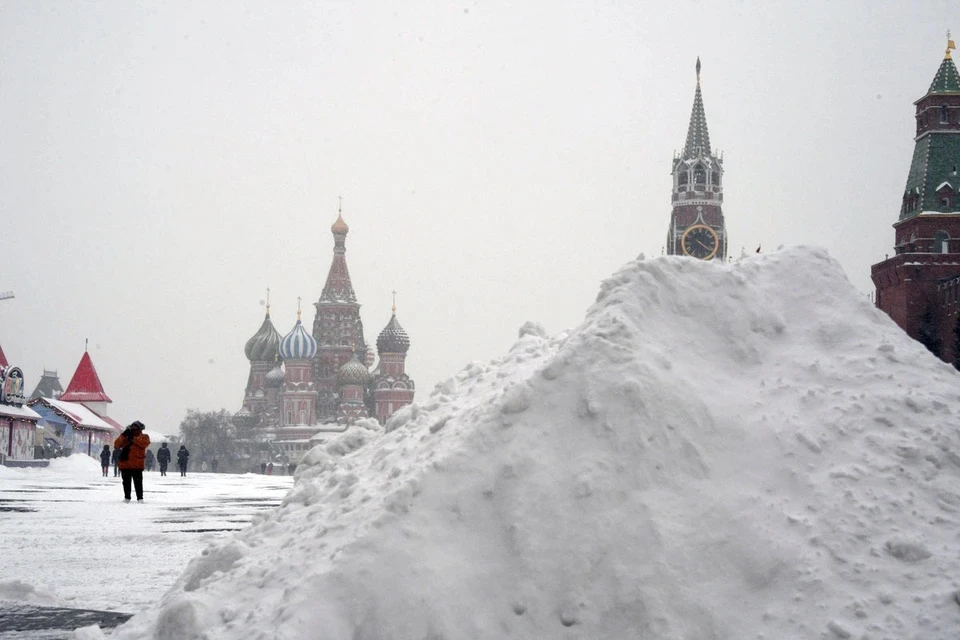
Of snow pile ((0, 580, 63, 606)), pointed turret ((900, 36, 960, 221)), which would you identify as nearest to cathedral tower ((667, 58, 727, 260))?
pointed turret ((900, 36, 960, 221))

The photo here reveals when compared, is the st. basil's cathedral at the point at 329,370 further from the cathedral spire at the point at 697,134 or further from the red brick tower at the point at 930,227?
the red brick tower at the point at 930,227

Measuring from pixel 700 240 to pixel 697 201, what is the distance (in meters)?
4.11

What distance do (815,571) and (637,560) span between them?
0.69 meters

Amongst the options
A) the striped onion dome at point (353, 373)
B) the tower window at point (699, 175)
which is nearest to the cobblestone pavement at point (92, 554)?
the striped onion dome at point (353, 373)

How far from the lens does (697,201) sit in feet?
338

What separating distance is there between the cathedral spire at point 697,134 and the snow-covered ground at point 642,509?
335 ft

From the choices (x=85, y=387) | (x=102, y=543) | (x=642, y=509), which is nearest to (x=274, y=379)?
(x=85, y=387)

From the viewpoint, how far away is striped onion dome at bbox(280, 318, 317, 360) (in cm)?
9394

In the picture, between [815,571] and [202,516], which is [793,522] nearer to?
[815,571]

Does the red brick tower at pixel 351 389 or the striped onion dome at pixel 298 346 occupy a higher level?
the striped onion dome at pixel 298 346

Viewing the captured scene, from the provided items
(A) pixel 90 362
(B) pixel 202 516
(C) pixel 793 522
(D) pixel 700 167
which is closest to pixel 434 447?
(C) pixel 793 522

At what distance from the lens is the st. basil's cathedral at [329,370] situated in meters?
93.2

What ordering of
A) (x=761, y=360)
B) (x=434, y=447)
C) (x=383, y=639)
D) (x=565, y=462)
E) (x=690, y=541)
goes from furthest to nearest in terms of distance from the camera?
(x=761, y=360)
(x=434, y=447)
(x=565, y=462)
(x=690, y=541)
(x=383, y=639)

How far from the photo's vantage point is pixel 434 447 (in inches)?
201
